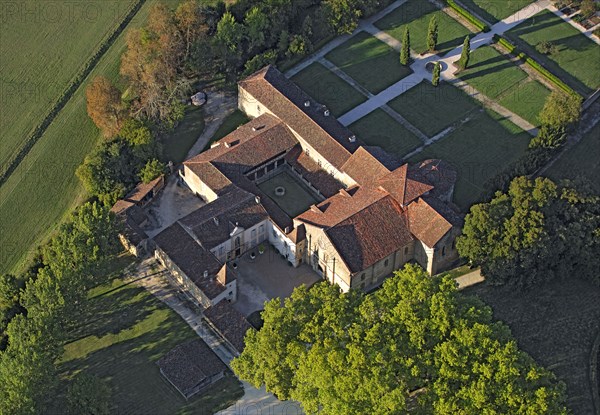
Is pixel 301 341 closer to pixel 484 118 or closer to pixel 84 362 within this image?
pixel 84 362

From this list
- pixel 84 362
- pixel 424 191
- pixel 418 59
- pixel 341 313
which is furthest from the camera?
pixel 418 59

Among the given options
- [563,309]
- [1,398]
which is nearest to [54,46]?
[1,398]

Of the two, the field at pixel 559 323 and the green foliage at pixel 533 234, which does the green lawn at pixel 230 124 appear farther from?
the field at pixel 559 323

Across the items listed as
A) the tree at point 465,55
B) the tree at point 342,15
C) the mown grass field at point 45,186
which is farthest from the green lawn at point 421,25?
the mown grass field at point 45,186

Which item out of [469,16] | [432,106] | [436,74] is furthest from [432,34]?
[432,106]

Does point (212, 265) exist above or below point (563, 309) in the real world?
above

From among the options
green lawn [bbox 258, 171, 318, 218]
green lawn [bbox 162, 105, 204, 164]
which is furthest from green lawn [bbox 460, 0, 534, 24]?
green lawn [bbox 162, 105, 204, 164]

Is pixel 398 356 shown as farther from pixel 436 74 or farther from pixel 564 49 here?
pixel 564 49
